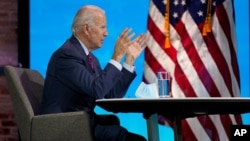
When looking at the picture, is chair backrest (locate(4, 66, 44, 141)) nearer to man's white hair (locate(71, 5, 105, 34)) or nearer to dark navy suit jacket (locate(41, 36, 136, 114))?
dark navy suit jacket (locate(41, 36, 136, 114))

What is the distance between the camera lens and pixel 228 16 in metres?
4.63

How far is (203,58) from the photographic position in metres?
4.63

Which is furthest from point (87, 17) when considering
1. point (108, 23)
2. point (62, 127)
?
point (108, 23)

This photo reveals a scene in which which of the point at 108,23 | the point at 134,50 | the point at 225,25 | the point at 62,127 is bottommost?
the point at 62,127

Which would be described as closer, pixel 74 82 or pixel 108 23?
pixel 74 82

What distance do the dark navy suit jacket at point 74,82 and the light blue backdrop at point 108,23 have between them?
6.28 feet

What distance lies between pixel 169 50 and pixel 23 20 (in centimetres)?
136

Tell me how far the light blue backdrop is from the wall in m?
0.17

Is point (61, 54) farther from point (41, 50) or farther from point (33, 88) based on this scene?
point (41, 50)

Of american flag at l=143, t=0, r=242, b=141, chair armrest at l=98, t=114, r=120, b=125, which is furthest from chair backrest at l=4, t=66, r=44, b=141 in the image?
american flag at l=143, t=0, r=242, b=141

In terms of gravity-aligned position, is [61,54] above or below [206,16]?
below

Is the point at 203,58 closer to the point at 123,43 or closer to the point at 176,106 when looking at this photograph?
the point at 123,43

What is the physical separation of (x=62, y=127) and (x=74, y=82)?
255mm

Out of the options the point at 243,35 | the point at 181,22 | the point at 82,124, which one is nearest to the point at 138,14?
the point at 181,22
